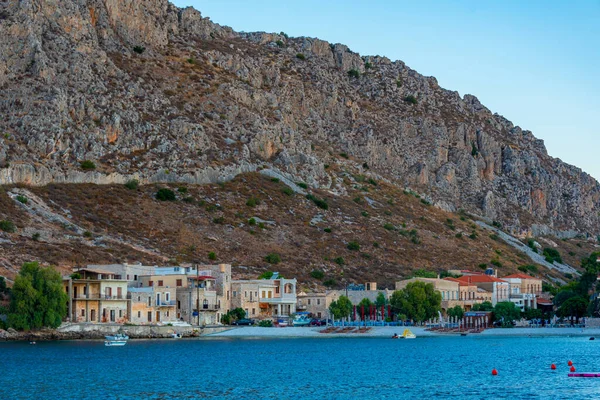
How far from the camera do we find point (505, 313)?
394 ft

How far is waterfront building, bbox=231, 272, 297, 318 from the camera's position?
361 feet

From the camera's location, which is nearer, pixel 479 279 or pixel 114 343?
pixel 114 343

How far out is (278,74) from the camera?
178000 millimetres

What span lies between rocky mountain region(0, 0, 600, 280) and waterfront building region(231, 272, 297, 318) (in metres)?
30.7

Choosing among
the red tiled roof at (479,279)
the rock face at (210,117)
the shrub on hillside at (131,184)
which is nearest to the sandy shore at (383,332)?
the red tiled roof at (479,279)

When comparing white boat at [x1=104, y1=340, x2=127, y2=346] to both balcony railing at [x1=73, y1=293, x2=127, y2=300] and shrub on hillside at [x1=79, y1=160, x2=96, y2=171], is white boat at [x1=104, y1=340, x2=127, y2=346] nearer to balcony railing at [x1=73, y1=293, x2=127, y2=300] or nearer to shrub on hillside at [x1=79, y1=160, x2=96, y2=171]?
balcony railing at [x1=73, y1=293, x2=127, y2=300]

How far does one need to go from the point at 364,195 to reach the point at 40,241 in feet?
214

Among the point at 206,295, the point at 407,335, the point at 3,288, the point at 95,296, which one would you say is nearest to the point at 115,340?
the point at 95,296

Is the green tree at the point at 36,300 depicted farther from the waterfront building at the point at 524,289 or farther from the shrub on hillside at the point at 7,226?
the waterfront building at the point at 524,289

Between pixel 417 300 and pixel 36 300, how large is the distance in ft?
148

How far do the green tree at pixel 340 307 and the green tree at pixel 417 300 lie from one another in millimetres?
5805


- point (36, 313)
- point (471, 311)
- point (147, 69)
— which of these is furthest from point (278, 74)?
point (36, 313)

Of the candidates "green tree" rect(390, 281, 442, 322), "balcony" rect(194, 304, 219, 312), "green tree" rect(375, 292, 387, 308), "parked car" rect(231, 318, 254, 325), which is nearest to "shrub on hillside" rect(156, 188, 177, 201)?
"parked car" rect(231, 318, 254, 325)

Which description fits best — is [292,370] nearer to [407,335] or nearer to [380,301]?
[407,335]
